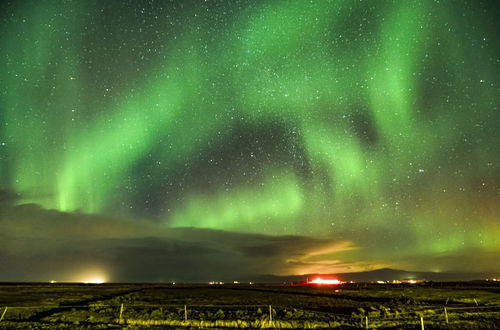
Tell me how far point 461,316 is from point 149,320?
2673 cm

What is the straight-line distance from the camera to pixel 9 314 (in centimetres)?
4009

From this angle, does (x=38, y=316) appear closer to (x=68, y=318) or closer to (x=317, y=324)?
(x=68, y=318)

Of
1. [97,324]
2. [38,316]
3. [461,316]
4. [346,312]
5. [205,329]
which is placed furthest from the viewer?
[346,312]

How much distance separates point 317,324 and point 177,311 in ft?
52.0

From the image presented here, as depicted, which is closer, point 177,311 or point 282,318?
point 282,318

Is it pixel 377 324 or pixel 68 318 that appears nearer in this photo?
pixel 377 324

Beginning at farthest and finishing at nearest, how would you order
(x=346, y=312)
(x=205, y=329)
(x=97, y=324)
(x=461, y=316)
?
(x=346, y=312) < (x=461, y=316) < (x=97, y=324) < (x=205, y=329)

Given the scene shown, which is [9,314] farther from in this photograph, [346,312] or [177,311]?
[346,312]

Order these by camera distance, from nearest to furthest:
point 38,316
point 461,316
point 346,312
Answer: point 461,316 → point 38,316 → point 346,312

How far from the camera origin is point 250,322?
111 feet

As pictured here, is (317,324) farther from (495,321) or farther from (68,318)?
(68,318)

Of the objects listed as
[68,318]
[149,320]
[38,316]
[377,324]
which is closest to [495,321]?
[377,324]

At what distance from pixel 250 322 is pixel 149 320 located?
28.3ft

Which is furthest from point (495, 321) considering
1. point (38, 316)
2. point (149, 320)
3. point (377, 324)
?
point (38, 316)
